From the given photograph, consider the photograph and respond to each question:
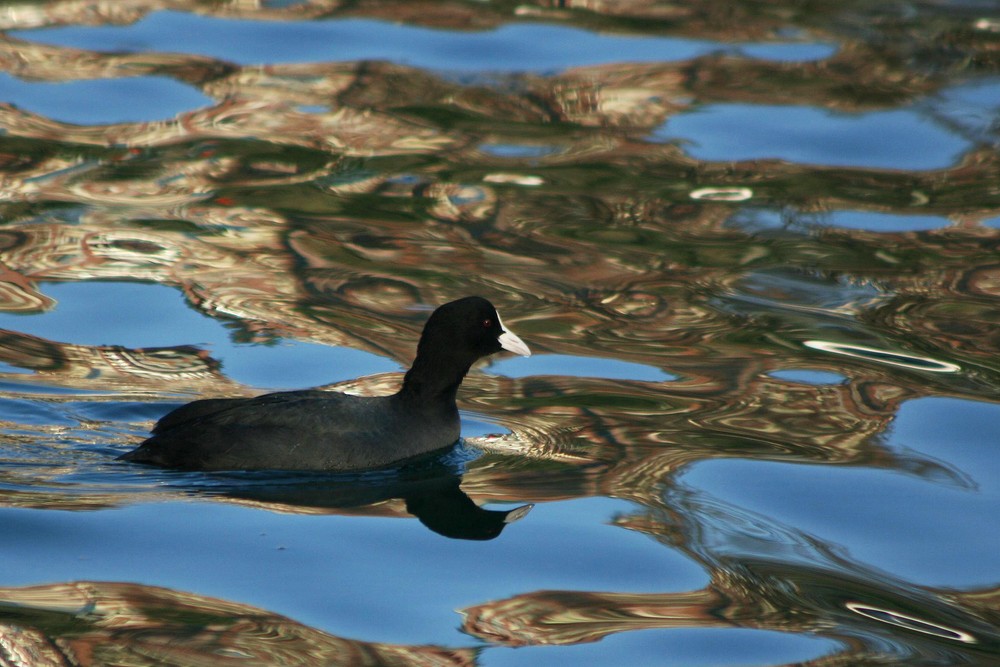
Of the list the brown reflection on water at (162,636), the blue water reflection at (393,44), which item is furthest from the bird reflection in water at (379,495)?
the blue water reflection at (393,44)

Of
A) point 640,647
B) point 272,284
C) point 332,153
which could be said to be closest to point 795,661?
point 640,647

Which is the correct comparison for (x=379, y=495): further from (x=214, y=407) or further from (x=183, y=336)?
(x=183, y=336)

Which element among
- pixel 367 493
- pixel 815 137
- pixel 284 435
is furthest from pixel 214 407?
pixel 815 137

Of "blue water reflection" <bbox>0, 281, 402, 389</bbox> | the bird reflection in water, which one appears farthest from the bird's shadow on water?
"blue water reflection" <bbox>0, 281, 402, 389</bbox>

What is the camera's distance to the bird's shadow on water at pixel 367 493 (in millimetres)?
6098

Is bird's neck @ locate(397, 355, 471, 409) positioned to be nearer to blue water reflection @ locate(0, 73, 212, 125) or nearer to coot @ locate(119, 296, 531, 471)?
coot @ locate(119, 296, 531, 471)

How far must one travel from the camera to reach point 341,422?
21.2 feet

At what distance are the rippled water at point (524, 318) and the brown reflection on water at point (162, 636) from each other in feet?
0.06

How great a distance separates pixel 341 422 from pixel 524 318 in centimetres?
237

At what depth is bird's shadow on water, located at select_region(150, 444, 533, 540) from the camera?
6.10m

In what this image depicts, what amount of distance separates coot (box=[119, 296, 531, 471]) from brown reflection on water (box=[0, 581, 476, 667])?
1.20 meters

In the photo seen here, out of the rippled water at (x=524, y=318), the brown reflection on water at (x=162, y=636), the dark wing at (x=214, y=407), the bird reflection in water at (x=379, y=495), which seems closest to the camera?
the brown reflection on water at (x=162, y=636)

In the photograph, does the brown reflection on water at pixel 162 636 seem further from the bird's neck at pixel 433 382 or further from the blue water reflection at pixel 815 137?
the blue water reflection at pixel 815 137

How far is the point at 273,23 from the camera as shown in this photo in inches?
585
